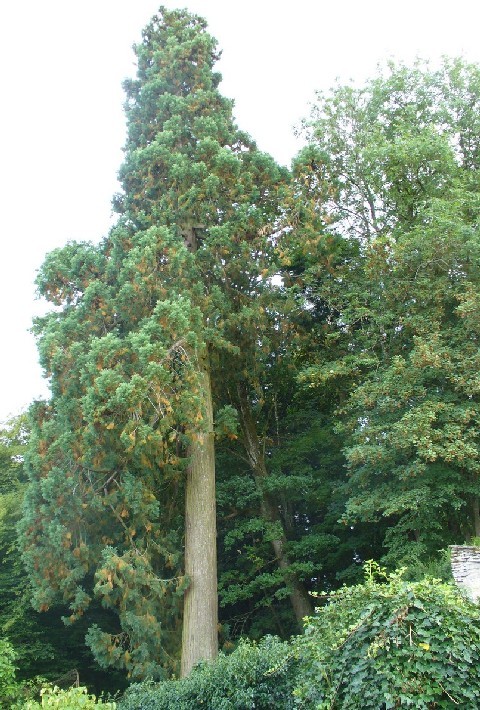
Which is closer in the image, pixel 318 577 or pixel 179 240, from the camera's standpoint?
pixel 179 240

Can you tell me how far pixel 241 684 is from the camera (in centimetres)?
618

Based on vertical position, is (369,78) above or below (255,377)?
above

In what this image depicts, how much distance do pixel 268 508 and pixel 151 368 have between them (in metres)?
5.73

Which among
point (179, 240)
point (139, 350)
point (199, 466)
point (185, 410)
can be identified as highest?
point (179, 240)

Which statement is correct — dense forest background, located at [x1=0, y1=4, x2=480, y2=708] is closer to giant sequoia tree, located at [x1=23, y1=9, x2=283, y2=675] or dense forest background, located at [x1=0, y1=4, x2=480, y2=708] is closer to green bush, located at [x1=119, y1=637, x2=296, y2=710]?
giant sequoia tree, located at [x1=23, y1=9, x2=283, y2=675]

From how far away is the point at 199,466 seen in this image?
1023cm

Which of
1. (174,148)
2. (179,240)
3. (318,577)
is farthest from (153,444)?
(318,577)

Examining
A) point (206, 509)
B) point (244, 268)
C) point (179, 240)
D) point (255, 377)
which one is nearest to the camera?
point (206, 509)

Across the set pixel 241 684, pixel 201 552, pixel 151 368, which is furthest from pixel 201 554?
pixel 241 684

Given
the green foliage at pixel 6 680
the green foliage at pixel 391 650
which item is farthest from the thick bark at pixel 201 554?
the green foliage at pixel 391 650

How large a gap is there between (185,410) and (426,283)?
16.3 feet

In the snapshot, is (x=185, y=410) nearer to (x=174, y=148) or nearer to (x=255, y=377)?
(x=255, y=377)

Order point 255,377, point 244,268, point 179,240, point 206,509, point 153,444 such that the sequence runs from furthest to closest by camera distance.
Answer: point 255,377 → point 244,268 → point 179,240 → point 206,509 → point 153,444

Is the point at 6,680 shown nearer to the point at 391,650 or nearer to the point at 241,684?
the point at 241,684
